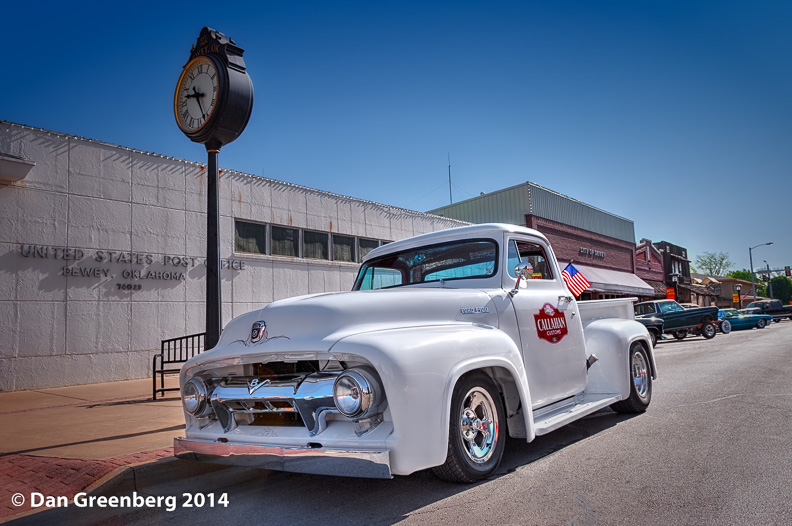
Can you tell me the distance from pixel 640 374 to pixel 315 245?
11.4 meters

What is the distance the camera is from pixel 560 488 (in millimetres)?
3586

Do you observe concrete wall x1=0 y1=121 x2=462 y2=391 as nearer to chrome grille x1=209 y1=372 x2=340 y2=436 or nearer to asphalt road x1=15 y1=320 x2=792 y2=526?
asphalt road x1=15 y1=320 x2=792 y2=526

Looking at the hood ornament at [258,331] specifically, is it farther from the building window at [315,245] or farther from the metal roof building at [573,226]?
the metal roof building at [573,226]

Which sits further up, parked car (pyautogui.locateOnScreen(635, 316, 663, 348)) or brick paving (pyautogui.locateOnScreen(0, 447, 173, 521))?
parked car (pyautogui.locateOnScreen(635, 316, 663, 348))

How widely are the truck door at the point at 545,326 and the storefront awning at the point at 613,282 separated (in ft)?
72.2

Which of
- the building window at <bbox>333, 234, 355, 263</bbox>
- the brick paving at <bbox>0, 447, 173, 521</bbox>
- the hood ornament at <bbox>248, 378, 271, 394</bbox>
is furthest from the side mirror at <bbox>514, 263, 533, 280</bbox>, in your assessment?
the building window at <bbox>333, 234, 355, 263</bbox>

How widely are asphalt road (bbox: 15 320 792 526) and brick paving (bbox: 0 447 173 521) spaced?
0.23 metres

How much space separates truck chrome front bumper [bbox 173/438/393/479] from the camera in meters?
2.86

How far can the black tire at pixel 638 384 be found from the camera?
5.96m

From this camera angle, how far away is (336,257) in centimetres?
1684

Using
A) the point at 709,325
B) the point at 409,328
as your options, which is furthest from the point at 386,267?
the point at 709,325

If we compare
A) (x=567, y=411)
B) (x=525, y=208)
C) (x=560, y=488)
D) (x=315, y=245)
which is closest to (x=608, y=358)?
(x=567, y=411)

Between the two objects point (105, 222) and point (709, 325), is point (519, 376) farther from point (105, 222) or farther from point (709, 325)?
point (709, 325)

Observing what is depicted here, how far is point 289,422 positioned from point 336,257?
13641 mm
